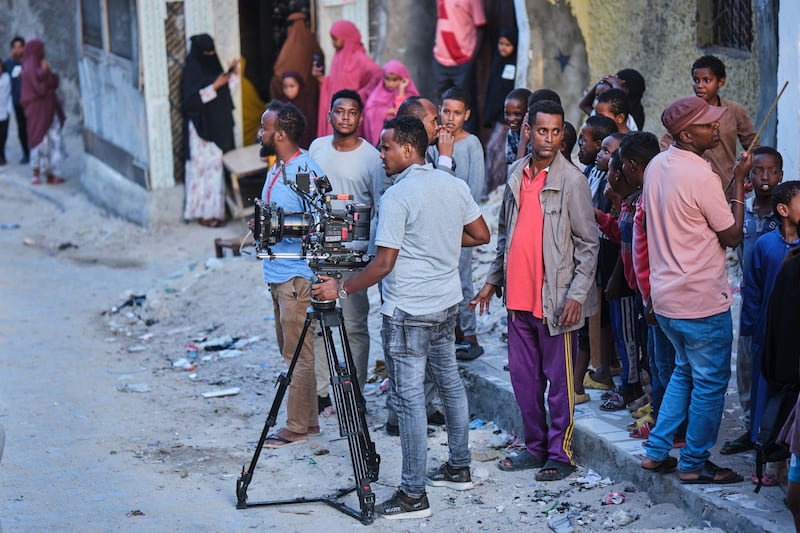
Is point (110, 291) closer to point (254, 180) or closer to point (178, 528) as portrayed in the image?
point (254, 180)

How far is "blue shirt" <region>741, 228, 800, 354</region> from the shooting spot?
15.6 feet

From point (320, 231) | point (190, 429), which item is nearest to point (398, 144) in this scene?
point (320, 231)

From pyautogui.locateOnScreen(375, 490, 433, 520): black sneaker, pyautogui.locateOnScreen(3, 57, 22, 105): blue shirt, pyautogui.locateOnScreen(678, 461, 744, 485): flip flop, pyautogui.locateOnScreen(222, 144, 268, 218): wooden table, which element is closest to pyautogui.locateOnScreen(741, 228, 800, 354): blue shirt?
pyautogui.locateOnScreen(678, 461, 744, 485): flip flop

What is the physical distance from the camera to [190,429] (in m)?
6.87

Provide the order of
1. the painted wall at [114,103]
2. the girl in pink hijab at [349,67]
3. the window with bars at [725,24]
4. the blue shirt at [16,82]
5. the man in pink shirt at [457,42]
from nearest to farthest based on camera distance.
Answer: the window with bars at [725,24], the man in pink shirt at [457,42], the girl in pink hijab at [349,67], the painted wall at [114,103], the blue shirt at [16,82]

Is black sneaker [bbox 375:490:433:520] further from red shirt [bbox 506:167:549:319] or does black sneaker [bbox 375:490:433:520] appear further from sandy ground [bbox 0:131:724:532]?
red shirt [bbox 506:167:549:319]

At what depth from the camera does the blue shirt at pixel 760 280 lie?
15.6ft

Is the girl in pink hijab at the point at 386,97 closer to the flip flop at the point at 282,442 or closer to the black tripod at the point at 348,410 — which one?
the flip flop at the point at 282,442

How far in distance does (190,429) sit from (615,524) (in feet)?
9.44

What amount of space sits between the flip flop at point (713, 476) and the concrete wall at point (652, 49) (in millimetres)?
3824

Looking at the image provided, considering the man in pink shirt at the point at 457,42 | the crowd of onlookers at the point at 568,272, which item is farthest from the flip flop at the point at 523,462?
the man in pink shirt at the point at 457,42

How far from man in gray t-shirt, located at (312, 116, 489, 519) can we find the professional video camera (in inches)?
4.4

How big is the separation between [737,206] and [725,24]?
14.5 ft

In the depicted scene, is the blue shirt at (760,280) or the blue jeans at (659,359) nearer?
the blue shirt at (760,280)
